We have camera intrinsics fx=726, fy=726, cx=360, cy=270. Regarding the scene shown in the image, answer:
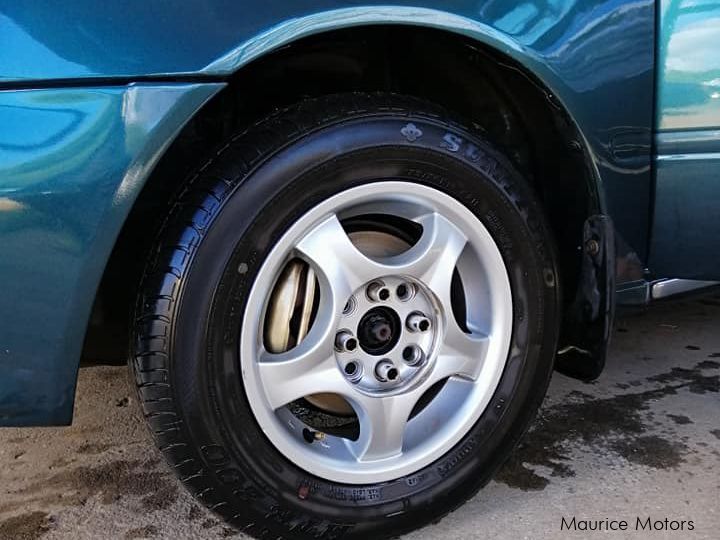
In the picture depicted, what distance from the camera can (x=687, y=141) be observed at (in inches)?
70.9

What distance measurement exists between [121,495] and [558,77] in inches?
58.9

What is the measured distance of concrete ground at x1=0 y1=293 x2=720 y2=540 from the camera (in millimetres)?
1766

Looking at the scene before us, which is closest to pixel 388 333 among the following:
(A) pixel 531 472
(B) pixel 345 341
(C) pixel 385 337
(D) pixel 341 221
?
(C) pixel 385 337

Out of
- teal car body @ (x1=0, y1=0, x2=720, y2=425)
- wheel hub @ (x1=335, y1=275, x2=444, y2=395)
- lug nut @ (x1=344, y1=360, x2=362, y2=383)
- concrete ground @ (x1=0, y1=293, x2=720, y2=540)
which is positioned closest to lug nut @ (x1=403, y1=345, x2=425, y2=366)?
wheel hub @ (x1=335, y1=275, x2=444, y2=395)

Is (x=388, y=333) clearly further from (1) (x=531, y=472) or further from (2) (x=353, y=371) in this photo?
(1) (x=531, y=472)

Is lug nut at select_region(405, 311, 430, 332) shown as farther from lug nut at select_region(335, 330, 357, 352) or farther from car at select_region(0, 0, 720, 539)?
lug nut at select_region(335, 330, 357, 352)

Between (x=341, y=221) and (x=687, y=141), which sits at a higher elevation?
(x=687, y=141)

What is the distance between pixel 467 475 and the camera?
5.72 feet

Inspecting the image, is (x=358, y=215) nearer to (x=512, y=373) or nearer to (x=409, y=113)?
(x=409, y=113)

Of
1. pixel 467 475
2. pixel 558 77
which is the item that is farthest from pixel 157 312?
pixel 558 77

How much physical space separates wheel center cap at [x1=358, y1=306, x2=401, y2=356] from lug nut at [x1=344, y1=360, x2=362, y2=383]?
1.6 inches

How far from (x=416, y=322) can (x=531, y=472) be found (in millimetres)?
613

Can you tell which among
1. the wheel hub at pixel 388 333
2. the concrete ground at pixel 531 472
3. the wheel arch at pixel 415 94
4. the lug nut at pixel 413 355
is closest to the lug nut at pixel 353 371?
the wheel hub at pixel 388 333

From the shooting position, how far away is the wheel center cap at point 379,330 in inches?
65.8
